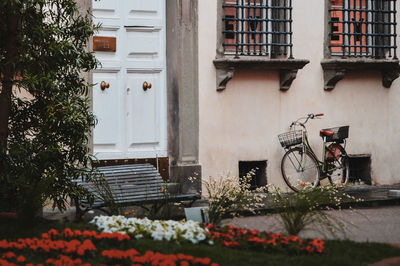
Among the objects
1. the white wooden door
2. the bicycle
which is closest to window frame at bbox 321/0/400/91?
the bicycle

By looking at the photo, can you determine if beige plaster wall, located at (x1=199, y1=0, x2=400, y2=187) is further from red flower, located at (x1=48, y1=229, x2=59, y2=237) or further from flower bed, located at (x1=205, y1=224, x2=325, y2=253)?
red flower, located at (x1=48, y1=229, x2=59, y2=237)

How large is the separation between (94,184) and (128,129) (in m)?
2.57

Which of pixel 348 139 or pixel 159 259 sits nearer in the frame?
pixel 159 259

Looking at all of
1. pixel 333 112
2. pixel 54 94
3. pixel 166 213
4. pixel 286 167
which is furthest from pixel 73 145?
pixel 333 112

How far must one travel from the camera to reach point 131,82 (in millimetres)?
10320

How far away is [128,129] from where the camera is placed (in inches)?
405

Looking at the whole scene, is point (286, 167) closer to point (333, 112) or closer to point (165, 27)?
point (333, 112)

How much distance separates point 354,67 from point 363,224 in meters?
3.75

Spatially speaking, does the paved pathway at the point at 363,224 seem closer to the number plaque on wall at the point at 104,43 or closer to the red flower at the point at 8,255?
the red flower at the point at 8,255

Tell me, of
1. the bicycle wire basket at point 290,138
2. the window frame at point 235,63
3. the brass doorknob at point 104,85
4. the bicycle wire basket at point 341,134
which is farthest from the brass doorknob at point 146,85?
the bicycle wire basket at point 341,134

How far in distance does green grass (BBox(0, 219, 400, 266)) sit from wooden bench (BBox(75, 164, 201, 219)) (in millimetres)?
1255

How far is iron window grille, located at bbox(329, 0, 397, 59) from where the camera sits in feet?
37.4

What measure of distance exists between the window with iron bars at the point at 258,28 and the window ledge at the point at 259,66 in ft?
0.47

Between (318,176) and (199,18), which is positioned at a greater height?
(199,18)
